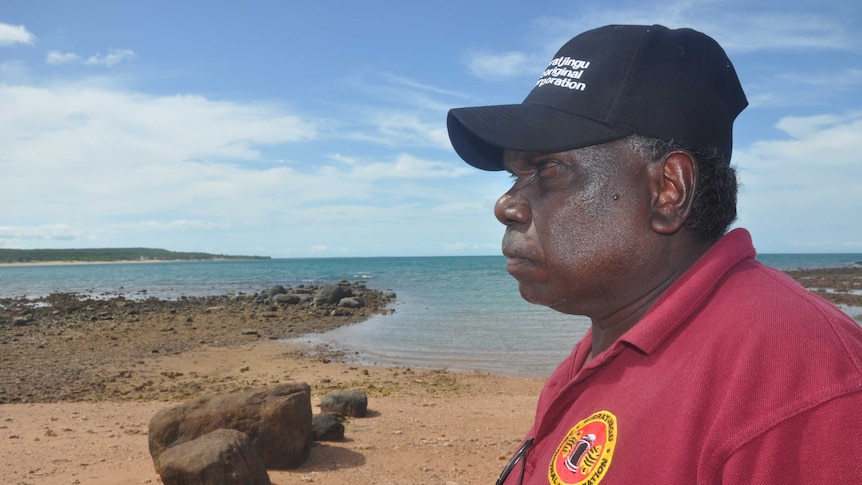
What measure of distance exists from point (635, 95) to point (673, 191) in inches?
9.9

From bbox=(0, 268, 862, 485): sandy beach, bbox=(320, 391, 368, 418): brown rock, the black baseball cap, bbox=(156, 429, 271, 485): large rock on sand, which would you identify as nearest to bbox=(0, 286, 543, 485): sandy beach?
bbox=(0, 268, 862, 485): sandy beach

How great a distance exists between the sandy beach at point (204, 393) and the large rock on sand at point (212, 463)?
2.81 ft

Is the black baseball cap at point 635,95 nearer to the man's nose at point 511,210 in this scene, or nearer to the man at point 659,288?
the man at point 659,288

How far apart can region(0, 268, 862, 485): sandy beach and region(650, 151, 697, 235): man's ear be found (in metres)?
5.14

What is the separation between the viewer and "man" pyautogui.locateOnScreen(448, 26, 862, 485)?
109 cm

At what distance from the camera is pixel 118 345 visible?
17.2m

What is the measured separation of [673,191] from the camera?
1.56 metres

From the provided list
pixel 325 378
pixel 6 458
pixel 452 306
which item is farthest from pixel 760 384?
pixel 452 306

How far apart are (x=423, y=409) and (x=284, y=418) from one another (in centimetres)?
325

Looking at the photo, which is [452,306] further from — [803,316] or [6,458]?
[803,316]

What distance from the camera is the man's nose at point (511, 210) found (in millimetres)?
1704

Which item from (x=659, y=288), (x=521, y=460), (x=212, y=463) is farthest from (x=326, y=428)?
(x=659, y=288)

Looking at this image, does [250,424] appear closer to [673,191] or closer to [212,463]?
[212,463]

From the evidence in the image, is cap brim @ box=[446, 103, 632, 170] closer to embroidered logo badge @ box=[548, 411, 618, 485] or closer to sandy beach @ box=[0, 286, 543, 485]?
embroidered logo badge @ box=[548, 411, 618, 485]
